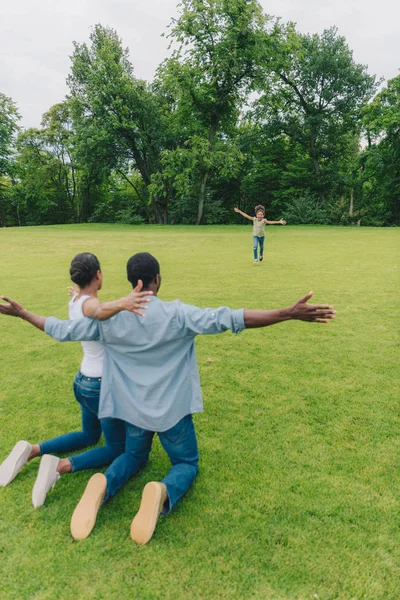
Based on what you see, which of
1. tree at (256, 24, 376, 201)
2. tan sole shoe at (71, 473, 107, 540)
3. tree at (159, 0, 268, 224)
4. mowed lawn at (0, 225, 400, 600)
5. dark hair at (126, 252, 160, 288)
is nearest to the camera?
mowed lawn at (0, 225, 400, 600)

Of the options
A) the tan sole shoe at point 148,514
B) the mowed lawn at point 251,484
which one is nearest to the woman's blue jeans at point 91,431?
the mowed lawn at point 251,484

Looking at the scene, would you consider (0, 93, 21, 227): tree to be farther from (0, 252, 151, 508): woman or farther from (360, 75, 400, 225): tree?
(0, 252, 151, 508): woman

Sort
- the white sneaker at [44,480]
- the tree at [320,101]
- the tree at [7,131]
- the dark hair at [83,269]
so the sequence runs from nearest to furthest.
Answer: the white sneaker at [44,480] < the dark hair at [83,269] < the tree at [320,101] < the tree at [7,131]

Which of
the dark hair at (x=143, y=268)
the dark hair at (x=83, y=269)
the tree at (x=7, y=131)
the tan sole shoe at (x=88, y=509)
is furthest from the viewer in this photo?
the tree at (x=7, y=131)

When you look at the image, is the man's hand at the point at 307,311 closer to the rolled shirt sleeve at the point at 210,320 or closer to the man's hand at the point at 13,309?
the rolled shirt sleeve at the point at 210,320

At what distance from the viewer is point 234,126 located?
134ft


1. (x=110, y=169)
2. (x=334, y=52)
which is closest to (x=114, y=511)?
(x=110, y=169)

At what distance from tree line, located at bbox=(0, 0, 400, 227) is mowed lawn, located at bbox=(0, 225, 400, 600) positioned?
30.5m

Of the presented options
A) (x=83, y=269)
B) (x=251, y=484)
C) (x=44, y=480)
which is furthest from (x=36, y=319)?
(x=251, y=484)

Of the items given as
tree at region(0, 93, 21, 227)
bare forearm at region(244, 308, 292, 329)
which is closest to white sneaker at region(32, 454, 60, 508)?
bare forearm at region(244, 308, 292, 329)

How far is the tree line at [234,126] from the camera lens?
33.9 meters

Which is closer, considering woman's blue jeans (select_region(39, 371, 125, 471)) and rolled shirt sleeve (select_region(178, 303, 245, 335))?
rolled shirt sleeve (select_region(178, 303, 245, 335))

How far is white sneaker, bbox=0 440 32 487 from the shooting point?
324 centimetres

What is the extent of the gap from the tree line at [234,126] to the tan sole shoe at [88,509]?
33.5 metres
